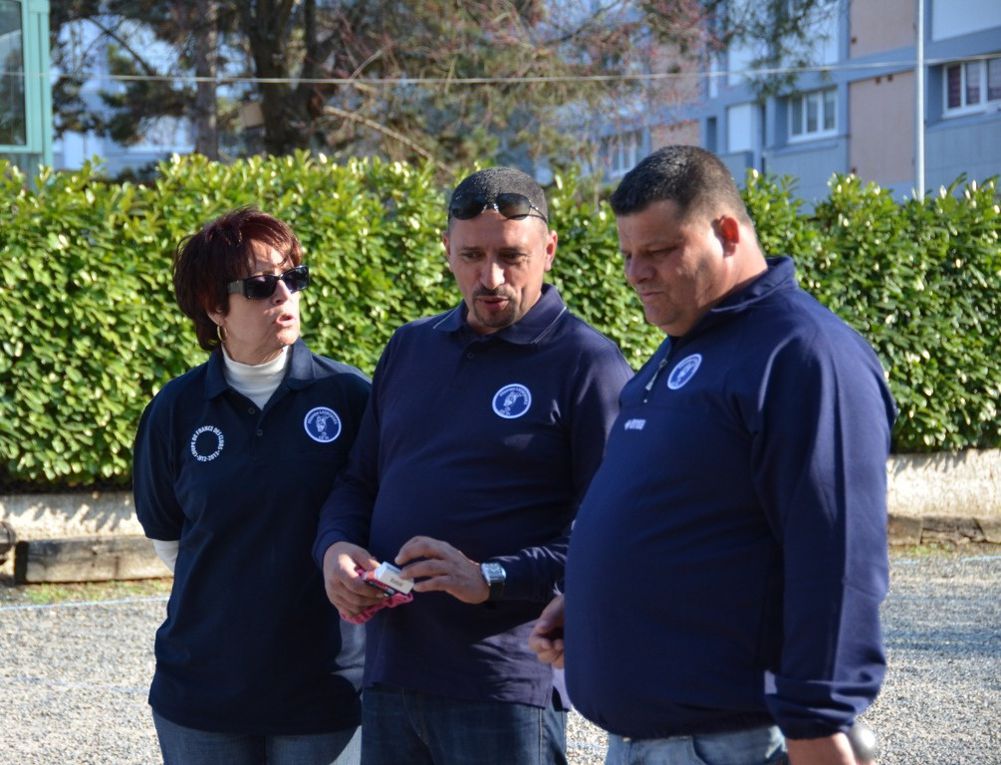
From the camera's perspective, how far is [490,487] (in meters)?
3.05

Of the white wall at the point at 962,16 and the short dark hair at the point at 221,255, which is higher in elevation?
the white wall at the point at 962,16

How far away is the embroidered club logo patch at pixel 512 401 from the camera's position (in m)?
3.07

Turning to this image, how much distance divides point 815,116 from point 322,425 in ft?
107

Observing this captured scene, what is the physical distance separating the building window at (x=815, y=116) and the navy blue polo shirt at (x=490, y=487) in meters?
31.0

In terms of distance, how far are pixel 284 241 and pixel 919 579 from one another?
24.4 feet

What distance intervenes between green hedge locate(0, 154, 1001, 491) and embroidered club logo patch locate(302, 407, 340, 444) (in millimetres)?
6028

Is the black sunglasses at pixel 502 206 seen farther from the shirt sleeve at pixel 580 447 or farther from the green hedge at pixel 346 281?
the green hedge at pixel 346 281

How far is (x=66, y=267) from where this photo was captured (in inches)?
356

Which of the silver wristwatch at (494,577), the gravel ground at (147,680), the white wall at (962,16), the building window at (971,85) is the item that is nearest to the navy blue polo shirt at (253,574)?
the silver wristwatch at (494,577)

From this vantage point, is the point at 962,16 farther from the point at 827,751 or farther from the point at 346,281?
the point at 827,751

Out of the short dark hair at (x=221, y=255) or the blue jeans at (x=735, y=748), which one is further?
the short dark hair at (x=221, y=255)

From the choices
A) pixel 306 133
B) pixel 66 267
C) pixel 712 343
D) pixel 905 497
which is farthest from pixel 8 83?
pixel 712 343

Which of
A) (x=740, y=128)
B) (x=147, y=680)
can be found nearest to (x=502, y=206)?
(x=147, y=680)

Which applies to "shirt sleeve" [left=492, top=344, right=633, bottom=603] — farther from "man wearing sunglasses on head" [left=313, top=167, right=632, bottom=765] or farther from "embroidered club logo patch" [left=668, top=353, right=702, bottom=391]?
"embroidered club logo patch" [left=668, top=353, right=702, bottom=391]
